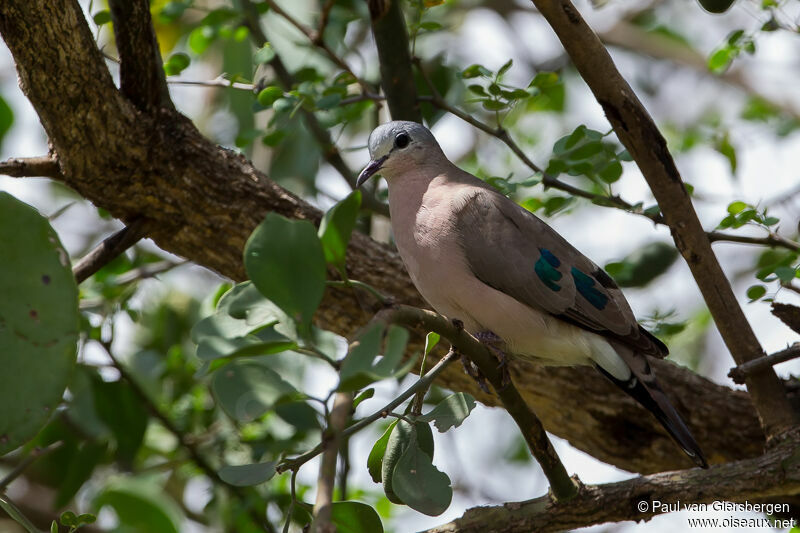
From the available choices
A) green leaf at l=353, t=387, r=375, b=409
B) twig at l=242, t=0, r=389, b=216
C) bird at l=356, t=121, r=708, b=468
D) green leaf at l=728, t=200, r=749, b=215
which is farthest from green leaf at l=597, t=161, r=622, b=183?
green leaf at l=353, t=387, r=375, b=409

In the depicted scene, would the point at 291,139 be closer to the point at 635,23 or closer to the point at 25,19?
the point at 25,19

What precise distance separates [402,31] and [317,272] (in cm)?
230

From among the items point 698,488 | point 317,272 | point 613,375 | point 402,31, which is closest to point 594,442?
point 613,375

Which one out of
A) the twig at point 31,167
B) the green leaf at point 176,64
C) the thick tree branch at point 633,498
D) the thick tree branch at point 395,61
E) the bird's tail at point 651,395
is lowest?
the thick tree branch at point 633,498

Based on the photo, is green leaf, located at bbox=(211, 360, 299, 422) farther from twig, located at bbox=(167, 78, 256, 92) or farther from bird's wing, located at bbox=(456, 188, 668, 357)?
twig, located at bbox=(167, 78, 256, 92)

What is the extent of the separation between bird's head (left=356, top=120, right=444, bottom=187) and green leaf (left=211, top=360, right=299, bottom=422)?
1.95 metres

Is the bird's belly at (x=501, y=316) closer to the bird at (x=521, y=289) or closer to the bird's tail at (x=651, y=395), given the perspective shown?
the bird at (x=521, y=289)

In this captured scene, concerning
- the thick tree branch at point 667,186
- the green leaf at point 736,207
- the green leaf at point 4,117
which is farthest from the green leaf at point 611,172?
the green leaf at point 4,117

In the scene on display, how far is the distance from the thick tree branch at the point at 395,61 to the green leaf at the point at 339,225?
6.60 feet

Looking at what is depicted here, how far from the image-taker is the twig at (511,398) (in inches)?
83.0

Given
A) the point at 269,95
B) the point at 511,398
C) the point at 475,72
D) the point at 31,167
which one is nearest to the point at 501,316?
the point at 511,398

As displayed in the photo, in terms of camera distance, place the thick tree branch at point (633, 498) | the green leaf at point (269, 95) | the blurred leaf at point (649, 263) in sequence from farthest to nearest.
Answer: the blurred leaf at point (649, 263) → the green leaf at point (269, 95) → the thick tree branch at point (633, 498)

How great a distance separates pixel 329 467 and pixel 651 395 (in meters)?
1.98

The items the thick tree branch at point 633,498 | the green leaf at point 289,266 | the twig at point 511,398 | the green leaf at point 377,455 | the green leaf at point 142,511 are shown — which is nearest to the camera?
the green leaf at point 289,266
